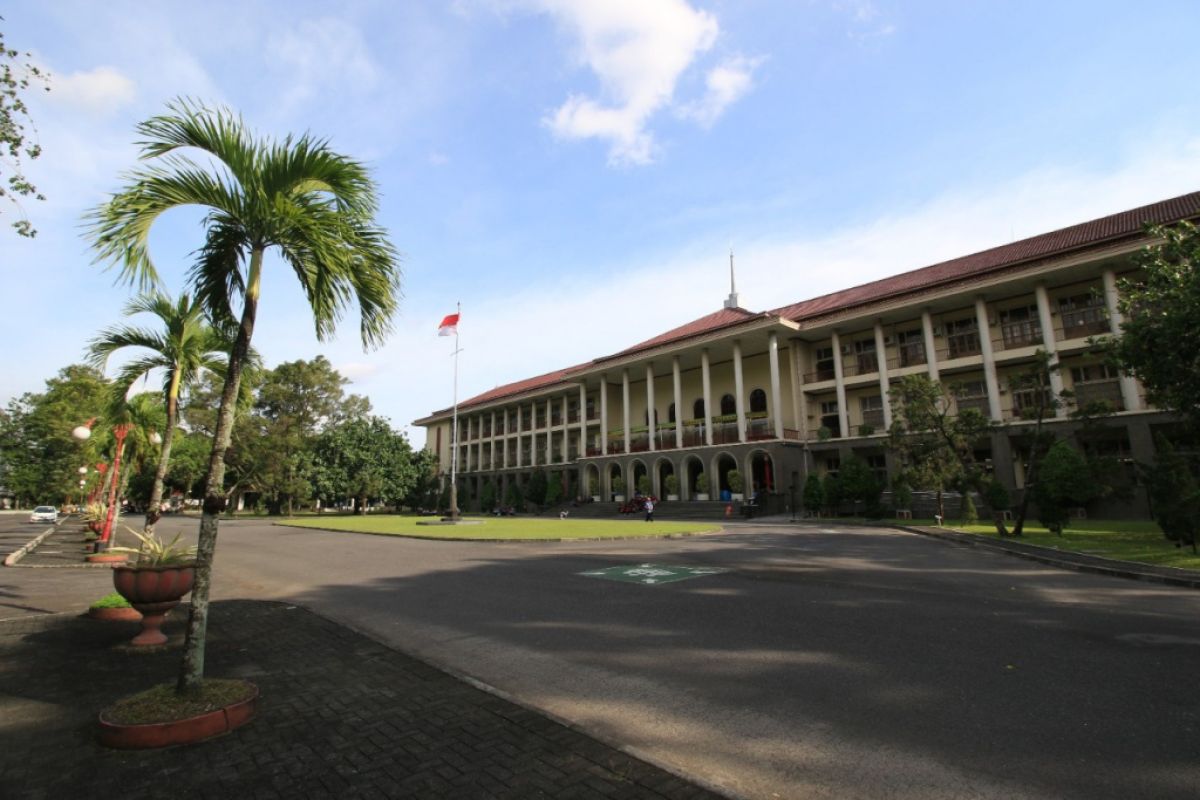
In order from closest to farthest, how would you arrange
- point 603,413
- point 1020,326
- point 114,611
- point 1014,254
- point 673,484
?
point 114,611, point 1020,326, point 1014,254, point 673,484, point 603,413

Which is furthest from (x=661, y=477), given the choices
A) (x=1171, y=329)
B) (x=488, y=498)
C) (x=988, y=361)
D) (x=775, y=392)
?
(x=1171, y=329)

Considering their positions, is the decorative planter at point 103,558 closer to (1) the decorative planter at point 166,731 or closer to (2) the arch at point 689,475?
(1) the decorative planter at point 166,731

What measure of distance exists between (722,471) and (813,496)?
1059 centimetres

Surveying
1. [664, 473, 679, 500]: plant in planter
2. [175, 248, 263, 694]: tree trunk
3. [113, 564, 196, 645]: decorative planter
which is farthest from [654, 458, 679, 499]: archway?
[175, 248, 263, 694]: tree trunk

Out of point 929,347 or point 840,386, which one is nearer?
point 929,347

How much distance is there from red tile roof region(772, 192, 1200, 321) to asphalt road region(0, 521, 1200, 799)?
79.6 feet

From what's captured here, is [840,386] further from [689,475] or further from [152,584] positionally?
[152,584]

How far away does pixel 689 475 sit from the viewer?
→ 41688 mm

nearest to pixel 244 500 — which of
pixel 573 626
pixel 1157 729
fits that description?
pixel 573 626

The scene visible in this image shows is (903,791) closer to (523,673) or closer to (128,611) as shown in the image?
(523,673)

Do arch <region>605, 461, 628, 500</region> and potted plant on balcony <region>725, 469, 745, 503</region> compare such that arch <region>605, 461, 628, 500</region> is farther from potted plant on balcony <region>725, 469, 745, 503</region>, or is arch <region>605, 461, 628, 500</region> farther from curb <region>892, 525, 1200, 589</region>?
curb <region>892, 525, 1200, 589</region>

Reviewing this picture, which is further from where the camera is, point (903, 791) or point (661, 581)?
point (661, 581)

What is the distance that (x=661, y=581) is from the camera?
1029cm

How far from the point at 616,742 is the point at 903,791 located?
5.33 ft
